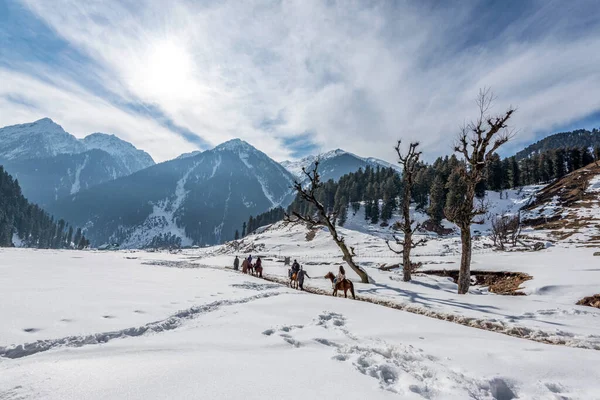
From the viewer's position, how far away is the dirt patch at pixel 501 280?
18.2 metres

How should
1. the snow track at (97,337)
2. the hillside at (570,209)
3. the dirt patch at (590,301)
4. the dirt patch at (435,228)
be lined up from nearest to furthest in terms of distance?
the snow track at (97,337)
the dirt patch at (590,301)
the hillside at (570,209)
the dirt patch at (435,228)

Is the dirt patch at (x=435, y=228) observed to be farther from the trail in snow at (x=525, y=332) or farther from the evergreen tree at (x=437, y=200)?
the trail in snow at (x=525, y=332)

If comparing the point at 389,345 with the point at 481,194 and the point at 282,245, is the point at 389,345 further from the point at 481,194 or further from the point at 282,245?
the point at 481,194

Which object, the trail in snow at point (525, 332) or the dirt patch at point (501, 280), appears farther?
the dirt patch at point (501, 280)

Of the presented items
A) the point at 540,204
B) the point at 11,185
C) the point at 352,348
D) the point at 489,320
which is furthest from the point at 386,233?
the point at 11,185

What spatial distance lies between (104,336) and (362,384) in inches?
204

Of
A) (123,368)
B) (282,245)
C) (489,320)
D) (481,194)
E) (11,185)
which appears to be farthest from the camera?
(11,185)

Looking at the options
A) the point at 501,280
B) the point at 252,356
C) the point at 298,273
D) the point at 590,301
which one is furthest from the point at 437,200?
the point at 252,356

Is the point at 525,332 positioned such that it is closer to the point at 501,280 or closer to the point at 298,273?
the point at 298,273

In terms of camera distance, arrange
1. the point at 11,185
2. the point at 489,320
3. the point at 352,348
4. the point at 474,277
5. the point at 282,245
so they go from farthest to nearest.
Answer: the point at 11,185
the point at 282,245
the point at 474,277
the point at 489,320
the point at 352,348

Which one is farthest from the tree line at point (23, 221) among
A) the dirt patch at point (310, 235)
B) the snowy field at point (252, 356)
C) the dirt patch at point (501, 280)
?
the dirt patch at point (501, 280)

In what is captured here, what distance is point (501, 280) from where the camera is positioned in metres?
21.2

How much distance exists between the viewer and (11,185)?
528 ft

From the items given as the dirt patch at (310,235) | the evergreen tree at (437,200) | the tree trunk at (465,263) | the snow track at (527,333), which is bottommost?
the snow track at (527,333)
